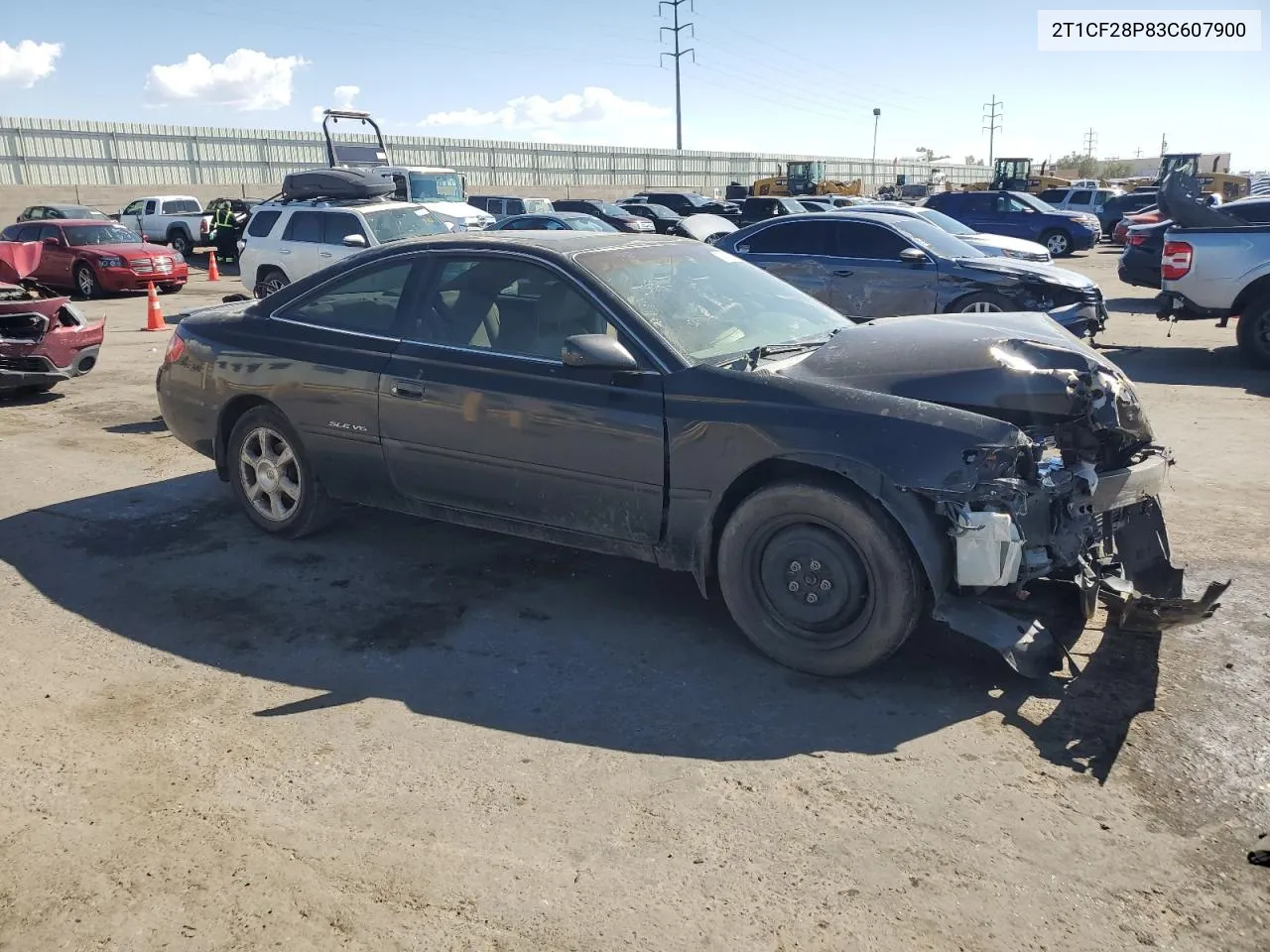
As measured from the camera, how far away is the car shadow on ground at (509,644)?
148 inches

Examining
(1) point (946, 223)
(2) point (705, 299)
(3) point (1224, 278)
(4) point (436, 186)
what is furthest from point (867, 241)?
(4) point (436, 186)

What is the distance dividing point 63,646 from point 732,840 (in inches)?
124

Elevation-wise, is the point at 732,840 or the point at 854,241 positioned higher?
the point at 854,241

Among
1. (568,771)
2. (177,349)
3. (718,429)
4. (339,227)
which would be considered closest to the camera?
(568,771)

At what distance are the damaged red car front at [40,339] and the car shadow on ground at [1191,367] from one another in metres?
10.5

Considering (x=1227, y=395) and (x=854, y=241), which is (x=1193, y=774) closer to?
(x=1227, y=395)

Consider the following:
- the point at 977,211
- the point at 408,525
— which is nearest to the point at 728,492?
the point at 408,525

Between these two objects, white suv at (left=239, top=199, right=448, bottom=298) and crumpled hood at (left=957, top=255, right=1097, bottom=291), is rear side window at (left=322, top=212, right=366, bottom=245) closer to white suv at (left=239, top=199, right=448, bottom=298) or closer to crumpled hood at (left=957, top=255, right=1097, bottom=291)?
white suv at (left=239, top=199, right=448, bottom=298)

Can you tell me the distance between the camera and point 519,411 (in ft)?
15.3

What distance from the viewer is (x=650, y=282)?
4.80 m

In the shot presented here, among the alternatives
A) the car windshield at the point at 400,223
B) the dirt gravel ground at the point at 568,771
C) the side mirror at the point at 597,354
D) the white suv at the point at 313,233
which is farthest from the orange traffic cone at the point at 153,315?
the side mirror at the point at 597,354

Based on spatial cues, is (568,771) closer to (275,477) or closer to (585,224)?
(275,477)

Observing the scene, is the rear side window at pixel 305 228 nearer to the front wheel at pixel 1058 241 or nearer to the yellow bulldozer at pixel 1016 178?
the front wheel at pixel 1058 241

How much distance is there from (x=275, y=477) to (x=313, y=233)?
33.2 ft
